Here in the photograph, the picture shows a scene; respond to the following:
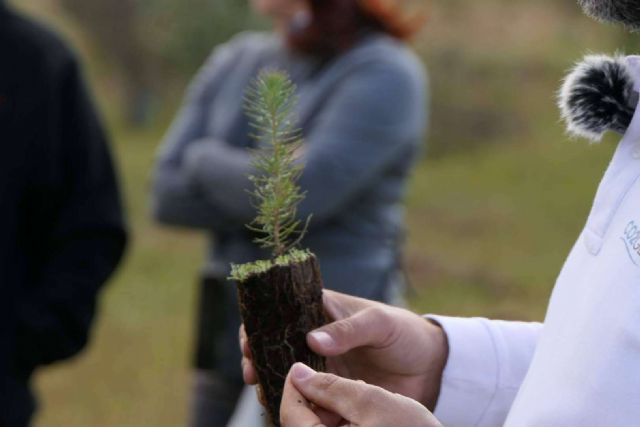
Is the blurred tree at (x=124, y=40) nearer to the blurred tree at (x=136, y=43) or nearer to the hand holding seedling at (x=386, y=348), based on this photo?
the blurred tree at (x=136, y=43)

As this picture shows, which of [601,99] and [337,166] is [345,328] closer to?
[601,99]

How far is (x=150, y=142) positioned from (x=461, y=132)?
288cm

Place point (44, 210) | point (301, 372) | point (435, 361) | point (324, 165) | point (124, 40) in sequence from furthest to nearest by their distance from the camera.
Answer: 1. point (124, 40)
2. point (324, 165)
3. point (44, 210)
4. point (435, 361)
5. point (301, 372)

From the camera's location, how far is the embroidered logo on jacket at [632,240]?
4.19 ft

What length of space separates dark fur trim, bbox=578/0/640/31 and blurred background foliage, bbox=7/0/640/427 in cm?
473

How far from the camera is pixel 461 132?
37.3 ft

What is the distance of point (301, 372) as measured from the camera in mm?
1385

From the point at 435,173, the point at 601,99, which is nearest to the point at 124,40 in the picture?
the point at 435,173

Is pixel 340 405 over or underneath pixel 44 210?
over

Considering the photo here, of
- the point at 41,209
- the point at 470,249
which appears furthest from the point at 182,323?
the point at 41,209

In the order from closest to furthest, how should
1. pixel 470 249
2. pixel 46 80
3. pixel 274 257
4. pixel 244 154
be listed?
pixel 274 257 → pixel 46 80 → pixel 244 154 → pixel 470 249

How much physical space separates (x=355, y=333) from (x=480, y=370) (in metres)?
0.29

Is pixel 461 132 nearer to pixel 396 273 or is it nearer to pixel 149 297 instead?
pixel 149 297

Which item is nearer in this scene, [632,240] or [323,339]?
[632,240]
